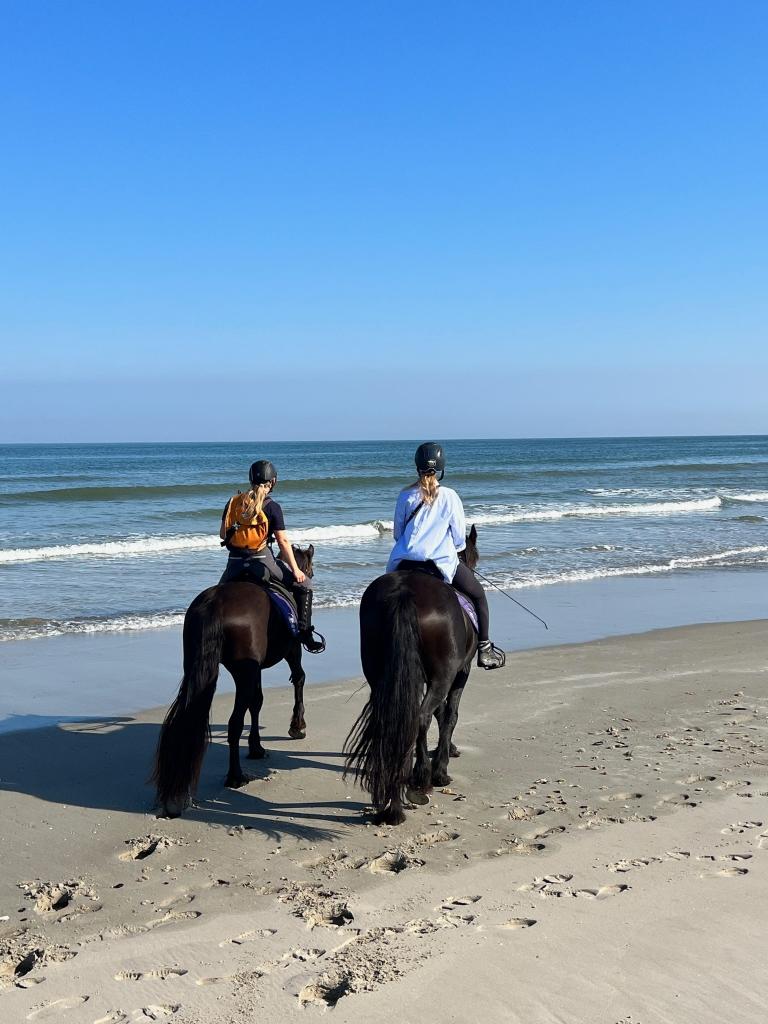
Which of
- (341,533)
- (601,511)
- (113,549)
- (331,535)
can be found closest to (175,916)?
(113,549)

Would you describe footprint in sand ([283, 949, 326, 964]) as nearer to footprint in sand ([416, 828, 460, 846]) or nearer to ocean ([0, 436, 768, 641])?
footprint in sand ([416, 828, 460, 846])

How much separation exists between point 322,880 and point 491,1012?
4.41ft

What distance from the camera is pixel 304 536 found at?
21797mm

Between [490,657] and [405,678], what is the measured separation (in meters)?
1.30

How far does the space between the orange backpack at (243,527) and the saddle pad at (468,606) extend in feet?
4.80

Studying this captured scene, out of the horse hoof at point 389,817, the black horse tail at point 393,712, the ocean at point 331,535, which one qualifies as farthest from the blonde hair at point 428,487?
the ocean at point 331,535

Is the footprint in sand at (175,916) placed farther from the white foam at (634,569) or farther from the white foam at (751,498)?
the white foam at (751,498)

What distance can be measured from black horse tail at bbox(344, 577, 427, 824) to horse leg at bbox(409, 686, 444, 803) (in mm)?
175

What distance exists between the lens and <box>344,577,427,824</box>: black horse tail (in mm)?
5012

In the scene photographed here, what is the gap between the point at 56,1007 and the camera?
3.26 meters

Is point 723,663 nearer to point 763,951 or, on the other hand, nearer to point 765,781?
point 765,781

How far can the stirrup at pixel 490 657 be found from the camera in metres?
6.11

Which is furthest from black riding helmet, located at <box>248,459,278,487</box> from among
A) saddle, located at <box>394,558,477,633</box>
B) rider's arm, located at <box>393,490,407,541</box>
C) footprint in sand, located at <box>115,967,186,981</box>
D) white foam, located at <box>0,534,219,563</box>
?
white foam, located at <box>0,534,219,563</box>

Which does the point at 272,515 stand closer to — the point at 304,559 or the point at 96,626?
the point at 304,559
